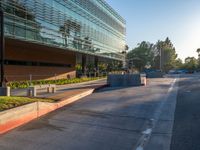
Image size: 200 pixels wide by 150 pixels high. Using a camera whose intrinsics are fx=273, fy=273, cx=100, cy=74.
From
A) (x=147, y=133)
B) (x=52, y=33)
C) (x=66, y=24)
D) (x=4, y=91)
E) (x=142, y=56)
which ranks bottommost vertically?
(x=147, y=133)

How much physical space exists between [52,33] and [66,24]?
13.0 ft

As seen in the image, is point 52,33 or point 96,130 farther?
point 52,33

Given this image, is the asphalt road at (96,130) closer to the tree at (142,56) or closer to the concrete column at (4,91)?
the concrete column at (4,91)

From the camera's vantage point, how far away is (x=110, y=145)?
7.19 meters

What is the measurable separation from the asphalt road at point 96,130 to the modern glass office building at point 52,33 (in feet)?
39.6

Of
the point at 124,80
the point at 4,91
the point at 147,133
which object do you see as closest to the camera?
the point at 147,133

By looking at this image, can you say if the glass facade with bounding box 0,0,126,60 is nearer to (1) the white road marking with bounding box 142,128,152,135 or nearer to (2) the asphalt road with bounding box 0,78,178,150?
(2) the asphalt road with bounding box 0,78,178,150

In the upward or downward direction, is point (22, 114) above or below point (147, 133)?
above

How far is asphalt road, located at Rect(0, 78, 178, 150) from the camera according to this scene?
714cm

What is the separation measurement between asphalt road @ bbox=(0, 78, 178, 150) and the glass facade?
12183mm

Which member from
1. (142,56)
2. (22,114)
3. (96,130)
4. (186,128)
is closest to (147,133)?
(186,128)

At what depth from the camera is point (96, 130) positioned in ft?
28.3

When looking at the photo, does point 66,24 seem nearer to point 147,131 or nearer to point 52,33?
point 52,33

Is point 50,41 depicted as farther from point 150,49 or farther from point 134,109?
point 150,49
